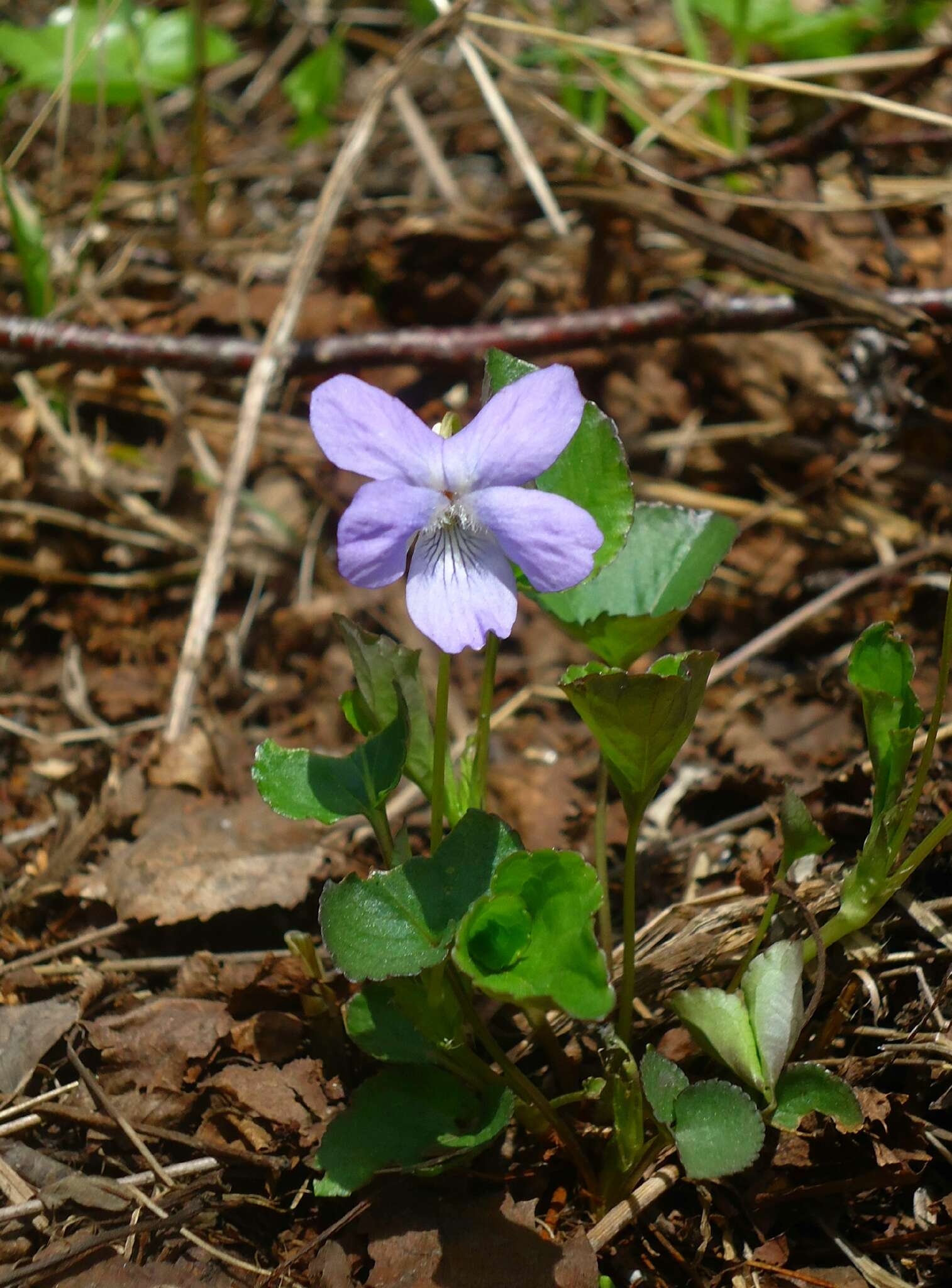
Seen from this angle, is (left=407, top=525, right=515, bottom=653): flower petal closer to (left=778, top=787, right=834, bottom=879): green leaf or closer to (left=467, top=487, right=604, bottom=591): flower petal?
(left=467, top=487, right=604, bottom=591): flower petal

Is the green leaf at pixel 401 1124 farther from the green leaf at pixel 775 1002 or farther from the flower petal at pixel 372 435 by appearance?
the flower petal at pixel 372 435

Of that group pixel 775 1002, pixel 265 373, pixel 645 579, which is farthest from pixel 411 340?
pixel 775 1002

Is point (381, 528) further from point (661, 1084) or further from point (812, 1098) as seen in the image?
point (812, 1098)

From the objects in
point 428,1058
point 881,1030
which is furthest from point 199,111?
point 881,1030

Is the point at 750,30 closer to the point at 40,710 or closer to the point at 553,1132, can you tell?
the point at 40,710

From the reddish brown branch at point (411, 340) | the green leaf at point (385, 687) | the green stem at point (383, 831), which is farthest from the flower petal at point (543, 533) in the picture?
the reddish brown branch at point (411, 340)

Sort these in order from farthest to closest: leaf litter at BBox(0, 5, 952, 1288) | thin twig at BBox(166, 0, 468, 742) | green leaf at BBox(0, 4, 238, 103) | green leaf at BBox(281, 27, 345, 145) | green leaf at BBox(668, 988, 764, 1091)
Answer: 1. green leaf at BBox(281, 27, 345, 145)
2. green leaf at BBox(0, 4, 238, 103)
3. thin twig at BBox(166, 0, 468, 742)
4. leaf litter at BBox(0, 5, 952, 1288)
5. green leaf at BBox(668, 988, 764, 1091)

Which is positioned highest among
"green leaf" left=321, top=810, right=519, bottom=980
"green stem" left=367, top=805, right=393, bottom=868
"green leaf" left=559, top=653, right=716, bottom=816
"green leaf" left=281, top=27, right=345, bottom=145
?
"green leaf" left=281, top=27, right=345, bottom=145

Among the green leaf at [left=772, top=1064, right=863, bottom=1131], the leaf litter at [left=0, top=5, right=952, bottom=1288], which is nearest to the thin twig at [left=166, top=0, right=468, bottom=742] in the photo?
Answer: the leaf litter at [left=0, top=5, right=952, bottom=1288]

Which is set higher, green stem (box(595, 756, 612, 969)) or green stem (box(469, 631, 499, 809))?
green stem (box(469, 631, 499, 809))
